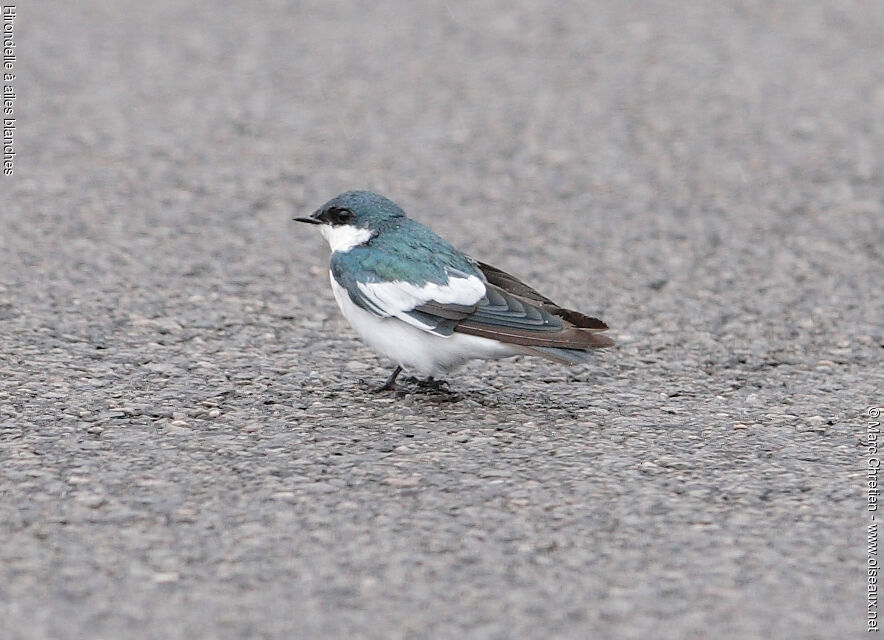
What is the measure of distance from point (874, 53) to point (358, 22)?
427cm

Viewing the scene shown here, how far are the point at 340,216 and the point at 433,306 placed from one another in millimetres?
700

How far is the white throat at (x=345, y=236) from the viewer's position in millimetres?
6152

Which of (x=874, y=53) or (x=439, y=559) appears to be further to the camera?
(x=874, y=53)

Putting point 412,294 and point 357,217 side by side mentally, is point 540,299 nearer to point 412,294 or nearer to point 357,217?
point 412,294

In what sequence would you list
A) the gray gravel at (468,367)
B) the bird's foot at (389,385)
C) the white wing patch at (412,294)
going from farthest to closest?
1. the bird's foot at (389,385)
2. the white wing patch at (412,294)
3. the gray gravel at (468,367)

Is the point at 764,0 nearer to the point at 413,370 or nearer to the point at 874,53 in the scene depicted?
the point at 874,53

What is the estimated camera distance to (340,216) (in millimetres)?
6207

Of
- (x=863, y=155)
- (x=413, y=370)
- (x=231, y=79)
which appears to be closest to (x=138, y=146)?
(x=231, y=79)

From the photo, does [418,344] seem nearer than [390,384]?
Yes

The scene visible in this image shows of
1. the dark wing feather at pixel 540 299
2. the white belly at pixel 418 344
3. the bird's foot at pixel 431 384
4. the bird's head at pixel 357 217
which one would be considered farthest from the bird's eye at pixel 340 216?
the bird's foot at pixel 431 384

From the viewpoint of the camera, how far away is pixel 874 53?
11547 mm

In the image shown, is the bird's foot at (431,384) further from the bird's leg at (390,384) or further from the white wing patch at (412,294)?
the white wing patch at (412,294)

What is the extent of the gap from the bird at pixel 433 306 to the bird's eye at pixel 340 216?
0.04ft

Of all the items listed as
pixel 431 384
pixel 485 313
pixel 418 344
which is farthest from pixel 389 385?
pixel 485 313
